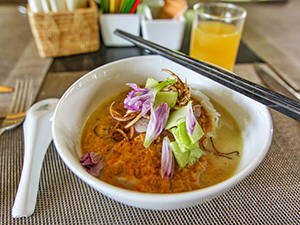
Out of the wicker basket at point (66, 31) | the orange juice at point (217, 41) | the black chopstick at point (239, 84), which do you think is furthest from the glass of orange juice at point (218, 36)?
the wicker basket at point (66, 31)

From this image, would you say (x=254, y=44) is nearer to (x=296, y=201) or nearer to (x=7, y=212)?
(x=296, y=201)

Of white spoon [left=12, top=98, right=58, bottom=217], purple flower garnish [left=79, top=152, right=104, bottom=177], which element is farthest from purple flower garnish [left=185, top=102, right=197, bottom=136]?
white spoon [left=12, top=98, right=58, bottom=217]

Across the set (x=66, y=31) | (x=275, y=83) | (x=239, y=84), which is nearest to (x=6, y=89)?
(x=66, y=31)

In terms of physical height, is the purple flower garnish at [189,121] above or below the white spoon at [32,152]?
above

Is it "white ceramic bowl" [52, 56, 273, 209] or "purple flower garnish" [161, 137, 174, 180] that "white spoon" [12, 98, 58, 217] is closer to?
"white ceramic bowl" [52, 56, 273, 209]

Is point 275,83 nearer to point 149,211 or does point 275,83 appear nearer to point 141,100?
point 141,100

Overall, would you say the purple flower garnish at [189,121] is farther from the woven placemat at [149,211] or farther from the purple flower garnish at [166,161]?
the woven placemat at [149,211]

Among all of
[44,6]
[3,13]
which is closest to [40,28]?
[44,6]
